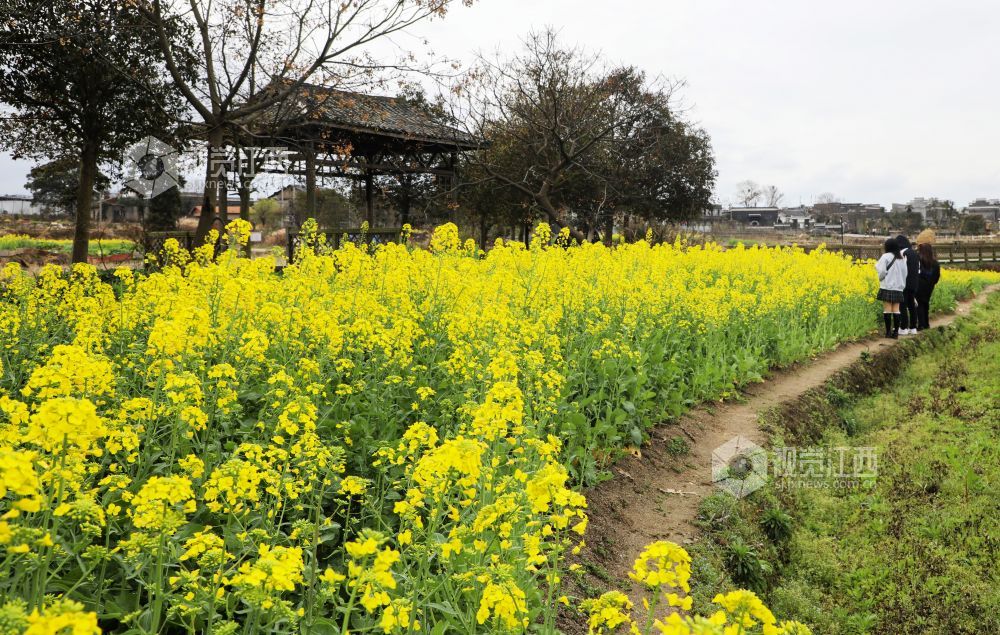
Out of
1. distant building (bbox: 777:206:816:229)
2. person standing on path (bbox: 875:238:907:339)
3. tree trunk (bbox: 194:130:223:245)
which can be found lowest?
person standing on path (bbox: 875:238:907:339)

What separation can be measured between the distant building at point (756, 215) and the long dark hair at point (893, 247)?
209ft

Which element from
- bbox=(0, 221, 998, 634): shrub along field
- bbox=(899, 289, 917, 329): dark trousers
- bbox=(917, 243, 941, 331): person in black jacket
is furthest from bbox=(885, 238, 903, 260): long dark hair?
bbox=(0, 221, 998, 634): shrub along field

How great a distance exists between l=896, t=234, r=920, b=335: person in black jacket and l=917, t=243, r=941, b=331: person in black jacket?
428 millimetres

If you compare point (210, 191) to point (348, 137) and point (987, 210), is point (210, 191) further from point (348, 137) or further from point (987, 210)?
point (987, 210)

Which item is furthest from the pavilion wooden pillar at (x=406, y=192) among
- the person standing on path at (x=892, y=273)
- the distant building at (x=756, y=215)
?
the distant building at (x=756, y=215)

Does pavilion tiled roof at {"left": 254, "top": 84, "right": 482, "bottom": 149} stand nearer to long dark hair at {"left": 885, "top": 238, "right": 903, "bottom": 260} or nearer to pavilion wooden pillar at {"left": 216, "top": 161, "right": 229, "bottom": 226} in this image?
pavilion wooden pillar at {"left": 216, "top": 161, "right": 229, "bottom": 226}

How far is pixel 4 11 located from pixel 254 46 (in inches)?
120

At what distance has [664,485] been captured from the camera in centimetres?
545

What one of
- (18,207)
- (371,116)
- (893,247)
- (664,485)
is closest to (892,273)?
(893,247)

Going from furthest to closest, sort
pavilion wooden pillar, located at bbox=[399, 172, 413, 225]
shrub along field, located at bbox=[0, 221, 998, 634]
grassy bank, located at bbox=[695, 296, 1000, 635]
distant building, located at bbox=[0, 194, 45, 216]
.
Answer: distant building, located at bbox=[0, 194, 45, 216]
pavilion wooden pillar, located at bbox=[399, 172, 413, 225]
grassy bank, located at bbox=[695, 296, 1000, 635]
shrub along field, located at bbox=[0, 221, 998, 634]

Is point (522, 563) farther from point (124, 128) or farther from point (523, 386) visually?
point (124, 128)

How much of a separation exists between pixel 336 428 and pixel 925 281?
12174mm

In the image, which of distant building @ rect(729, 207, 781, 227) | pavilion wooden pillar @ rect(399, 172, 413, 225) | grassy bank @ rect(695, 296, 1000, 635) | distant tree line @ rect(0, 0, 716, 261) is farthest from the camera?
distant building @ rect(729, 207, 781, 227)

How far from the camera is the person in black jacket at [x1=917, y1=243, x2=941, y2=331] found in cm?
1261
